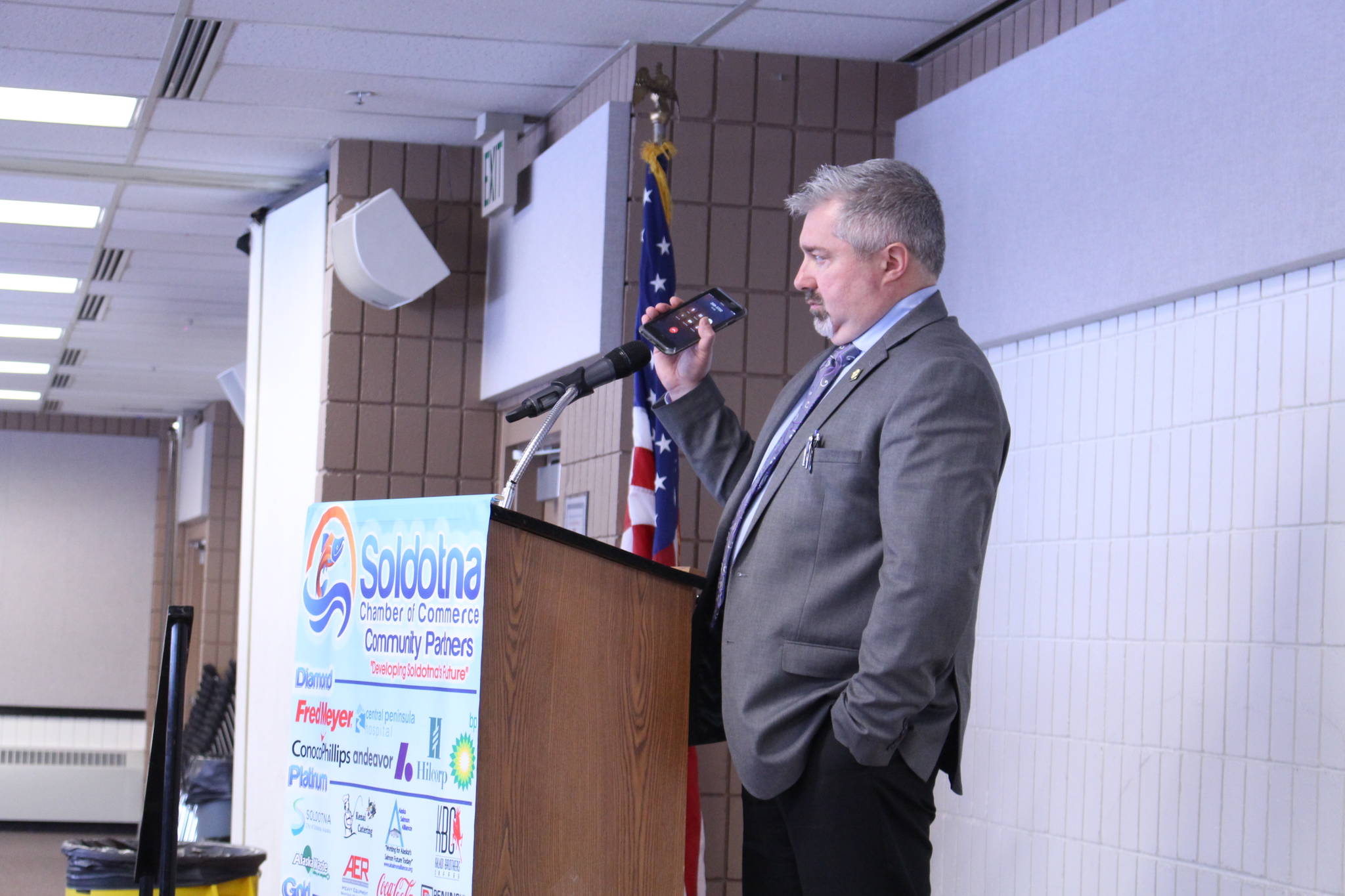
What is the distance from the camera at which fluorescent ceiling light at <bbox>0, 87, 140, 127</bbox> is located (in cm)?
497

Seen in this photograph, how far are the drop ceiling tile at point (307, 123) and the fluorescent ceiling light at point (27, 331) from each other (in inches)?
160

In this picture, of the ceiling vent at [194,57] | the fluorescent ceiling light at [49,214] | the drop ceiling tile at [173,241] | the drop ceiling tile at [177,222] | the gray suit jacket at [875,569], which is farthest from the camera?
the drop ceiling tile at [173,241]

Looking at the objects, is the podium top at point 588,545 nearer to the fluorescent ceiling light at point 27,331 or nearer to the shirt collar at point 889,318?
the shirt collar at point 889,318

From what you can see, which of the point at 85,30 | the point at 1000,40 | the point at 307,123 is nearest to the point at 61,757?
the point at 307,123

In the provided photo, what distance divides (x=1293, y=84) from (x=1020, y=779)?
1659mm

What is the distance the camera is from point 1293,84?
2805 millimetres

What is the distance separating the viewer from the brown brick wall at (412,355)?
5.37m

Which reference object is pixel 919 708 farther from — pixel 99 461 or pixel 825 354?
pixel 99 461

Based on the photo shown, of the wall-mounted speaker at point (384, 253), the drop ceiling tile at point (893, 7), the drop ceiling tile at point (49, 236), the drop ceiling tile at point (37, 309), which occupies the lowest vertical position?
the wall-mounted speaker at point (384, 253)

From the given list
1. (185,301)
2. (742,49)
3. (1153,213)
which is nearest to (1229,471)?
(1153,213)

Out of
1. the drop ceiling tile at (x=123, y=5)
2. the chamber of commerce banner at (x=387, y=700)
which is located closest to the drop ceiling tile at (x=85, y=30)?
the drop ceiling tile at (x=123, y=5)

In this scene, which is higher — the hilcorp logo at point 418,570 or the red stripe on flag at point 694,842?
the hilcorp logo at point 418,570

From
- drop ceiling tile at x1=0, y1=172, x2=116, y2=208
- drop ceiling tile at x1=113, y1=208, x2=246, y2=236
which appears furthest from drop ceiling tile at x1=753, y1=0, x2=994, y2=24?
drop ceiling tile at x1=113, y1=208, x2=246, y2=236

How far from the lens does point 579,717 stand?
A: 2.02m
